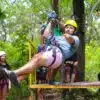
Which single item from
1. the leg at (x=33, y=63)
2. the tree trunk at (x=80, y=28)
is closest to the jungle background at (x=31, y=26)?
the tree trunk at (x=80, y=28)

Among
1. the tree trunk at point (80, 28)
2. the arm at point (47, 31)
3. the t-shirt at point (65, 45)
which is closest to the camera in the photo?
the arm at point (47, 31)

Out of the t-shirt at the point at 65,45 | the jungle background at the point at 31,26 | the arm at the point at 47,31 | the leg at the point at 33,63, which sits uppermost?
the jungle background at the point at 31,26

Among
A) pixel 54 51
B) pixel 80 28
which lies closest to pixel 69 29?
pixel 54 51

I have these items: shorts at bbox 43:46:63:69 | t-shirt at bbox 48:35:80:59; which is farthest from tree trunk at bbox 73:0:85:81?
shorts at bbox 43:46:63:69

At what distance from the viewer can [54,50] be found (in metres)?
6.83

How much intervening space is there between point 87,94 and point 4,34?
10246mm

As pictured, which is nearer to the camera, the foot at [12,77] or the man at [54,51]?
the foot at [12,77]

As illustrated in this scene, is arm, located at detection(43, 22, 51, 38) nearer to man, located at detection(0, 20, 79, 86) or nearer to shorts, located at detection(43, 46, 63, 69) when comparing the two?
man, located at detection(0, 20, 79, 86)

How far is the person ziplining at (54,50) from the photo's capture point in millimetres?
6637

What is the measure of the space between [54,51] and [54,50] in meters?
0.04

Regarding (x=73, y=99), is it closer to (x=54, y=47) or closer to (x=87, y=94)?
(x=87, y=94)

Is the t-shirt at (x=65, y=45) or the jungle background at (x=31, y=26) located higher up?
the jungle background at (x=31, y=26)

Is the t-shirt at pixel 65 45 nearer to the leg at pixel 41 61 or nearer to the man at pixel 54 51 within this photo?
the man at pixel 54 51

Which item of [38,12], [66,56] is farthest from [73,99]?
[38,12]
